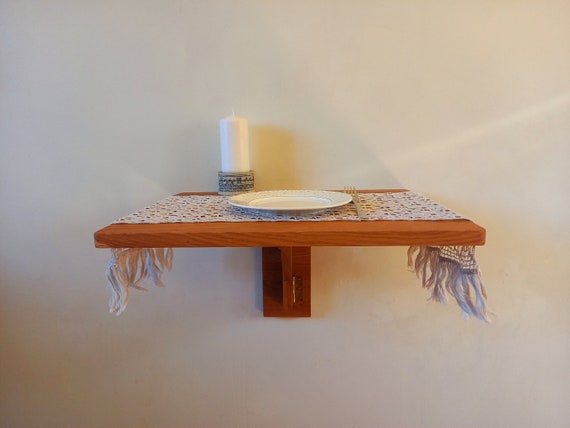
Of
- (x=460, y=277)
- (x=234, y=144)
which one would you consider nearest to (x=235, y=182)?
(x=234, y=144)

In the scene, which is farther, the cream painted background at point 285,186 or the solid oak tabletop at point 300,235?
the cream painted background at point 285,186

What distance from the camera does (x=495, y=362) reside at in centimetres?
80

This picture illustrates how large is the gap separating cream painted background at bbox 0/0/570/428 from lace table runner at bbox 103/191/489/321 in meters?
0.18

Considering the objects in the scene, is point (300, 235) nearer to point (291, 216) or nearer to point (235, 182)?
point (291, 216)

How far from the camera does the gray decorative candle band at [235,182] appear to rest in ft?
2.22

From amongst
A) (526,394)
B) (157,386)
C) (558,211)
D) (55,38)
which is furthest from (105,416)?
(558,211)

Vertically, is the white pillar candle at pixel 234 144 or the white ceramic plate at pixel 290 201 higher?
the white pillar candle at pixel 234 144

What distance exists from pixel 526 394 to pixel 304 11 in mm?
911

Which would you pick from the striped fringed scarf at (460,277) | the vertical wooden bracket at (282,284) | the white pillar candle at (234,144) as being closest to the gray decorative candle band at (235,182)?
the white pillar candle at (234,144)

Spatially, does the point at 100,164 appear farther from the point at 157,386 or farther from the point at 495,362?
the point at 495,362

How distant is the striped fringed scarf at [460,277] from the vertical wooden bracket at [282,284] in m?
0.26

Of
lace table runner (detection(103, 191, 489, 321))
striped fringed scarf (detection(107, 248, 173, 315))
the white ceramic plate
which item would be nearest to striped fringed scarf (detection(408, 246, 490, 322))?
lace table runner (detection(103, 191, 489, 321))

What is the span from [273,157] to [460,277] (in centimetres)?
41

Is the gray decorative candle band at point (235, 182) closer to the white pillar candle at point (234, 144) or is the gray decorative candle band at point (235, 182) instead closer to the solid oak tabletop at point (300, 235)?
the white pillar candle at point (234, 144)
